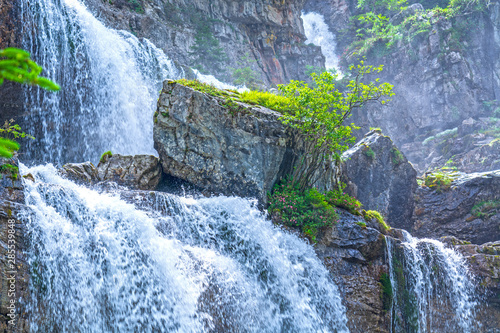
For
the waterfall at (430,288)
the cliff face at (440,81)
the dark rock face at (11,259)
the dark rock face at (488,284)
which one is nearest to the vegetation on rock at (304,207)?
the waterfall at (430,288)

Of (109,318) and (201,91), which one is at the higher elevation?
(201,91)

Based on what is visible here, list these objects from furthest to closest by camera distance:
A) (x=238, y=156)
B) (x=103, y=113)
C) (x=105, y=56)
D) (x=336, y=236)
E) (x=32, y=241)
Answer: (x=105, y=56), (x=103, y=113), (x=238, y=156), (x=336, y=236), (x=32, y=241)

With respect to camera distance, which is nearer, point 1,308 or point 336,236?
point 1,308

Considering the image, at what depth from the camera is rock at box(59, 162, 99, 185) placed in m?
9.91

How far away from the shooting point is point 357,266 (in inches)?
404

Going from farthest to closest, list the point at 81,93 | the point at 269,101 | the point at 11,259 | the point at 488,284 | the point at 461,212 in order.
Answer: the point at 461,212
the point at 81,93
the point at 269,101
the point at 488,284
the point at 11,259

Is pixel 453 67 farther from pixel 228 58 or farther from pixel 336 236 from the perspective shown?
pixel 336 236

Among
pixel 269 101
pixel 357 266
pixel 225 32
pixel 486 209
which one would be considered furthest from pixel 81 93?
pixel 486 209

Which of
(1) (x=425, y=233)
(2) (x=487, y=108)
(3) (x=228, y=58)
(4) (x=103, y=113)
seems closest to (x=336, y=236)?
(1) (x=425, y=233)

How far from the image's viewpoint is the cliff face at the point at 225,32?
23.7 metres

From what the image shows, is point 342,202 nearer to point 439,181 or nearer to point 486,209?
point 486,209

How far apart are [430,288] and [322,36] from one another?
118 feet

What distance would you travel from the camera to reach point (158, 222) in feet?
27.5

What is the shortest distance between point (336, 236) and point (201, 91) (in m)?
6.30
